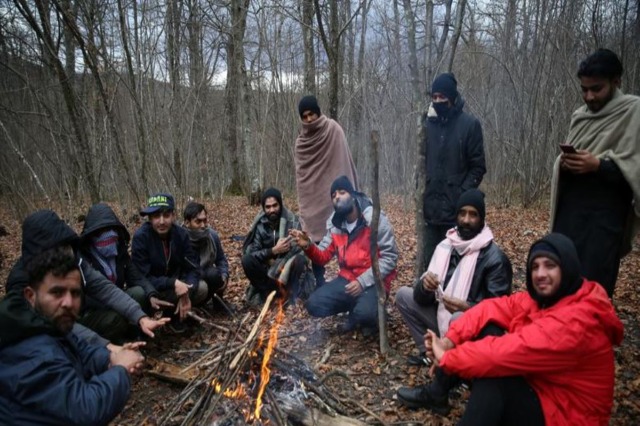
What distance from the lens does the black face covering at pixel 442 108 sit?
3527 millimetres

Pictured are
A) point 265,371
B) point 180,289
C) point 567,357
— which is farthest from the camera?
point 180,289

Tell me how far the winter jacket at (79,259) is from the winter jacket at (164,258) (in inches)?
25.1

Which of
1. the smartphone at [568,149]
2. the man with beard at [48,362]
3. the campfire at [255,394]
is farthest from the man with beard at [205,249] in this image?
the smartphone at [568,149]

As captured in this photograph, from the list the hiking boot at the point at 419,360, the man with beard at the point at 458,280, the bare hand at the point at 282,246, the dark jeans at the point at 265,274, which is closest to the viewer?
the man with beard at the point at 458,280

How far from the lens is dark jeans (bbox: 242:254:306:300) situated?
14.8ft

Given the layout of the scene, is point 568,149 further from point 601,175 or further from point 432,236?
point 432,236

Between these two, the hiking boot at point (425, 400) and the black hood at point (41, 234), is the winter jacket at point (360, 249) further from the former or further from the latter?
the black hood at point (41, 234)

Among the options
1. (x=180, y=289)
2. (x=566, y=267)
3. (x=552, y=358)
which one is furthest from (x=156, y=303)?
(x=566, y=267)

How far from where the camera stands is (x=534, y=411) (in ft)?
6.37

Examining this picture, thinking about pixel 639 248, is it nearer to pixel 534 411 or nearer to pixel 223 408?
pixel 534 411

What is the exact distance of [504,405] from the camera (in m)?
1.99

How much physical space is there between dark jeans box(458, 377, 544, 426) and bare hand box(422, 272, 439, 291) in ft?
3.02

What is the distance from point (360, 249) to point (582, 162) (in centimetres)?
211

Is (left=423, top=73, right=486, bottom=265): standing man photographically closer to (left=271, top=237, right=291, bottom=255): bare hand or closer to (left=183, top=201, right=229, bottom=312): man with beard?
(left=271, top=237, right=291, bottom=255): bare hand
